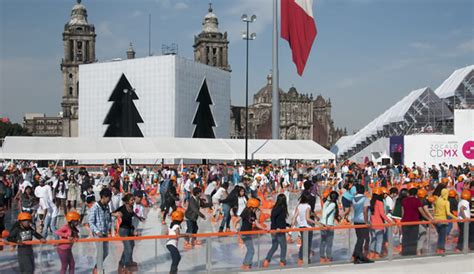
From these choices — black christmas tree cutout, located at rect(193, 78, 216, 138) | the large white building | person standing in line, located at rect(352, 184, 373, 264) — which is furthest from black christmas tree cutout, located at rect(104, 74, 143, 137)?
person standing in line, located at rect(352, 184, 373, 264)

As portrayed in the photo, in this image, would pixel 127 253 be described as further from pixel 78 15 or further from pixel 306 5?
pixel 78 15

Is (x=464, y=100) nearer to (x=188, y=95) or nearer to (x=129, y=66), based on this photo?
(x=188, y=95)

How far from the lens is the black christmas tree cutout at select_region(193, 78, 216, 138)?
57.2m

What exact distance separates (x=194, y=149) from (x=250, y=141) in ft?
15.6

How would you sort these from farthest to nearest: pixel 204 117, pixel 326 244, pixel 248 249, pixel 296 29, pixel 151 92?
pixel 204 117, pixel 151 92, pixel 296 29, pixel 326 244, pixel 248 249

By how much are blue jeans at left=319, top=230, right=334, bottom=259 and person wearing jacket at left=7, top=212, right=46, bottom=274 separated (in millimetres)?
4414

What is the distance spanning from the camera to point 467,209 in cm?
1087

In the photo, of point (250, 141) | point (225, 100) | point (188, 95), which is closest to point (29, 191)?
point (250, 141)

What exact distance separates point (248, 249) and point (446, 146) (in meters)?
36.1

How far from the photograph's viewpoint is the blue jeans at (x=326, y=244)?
940 centimetres

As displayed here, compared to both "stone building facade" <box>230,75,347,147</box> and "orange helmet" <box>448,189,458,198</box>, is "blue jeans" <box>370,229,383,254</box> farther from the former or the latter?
"stone building facade" <box>230,75,347,147</box>

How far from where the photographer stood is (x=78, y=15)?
294 ft

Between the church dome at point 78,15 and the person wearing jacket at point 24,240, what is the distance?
8570cm

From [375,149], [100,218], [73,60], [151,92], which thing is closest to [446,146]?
[375,149]
